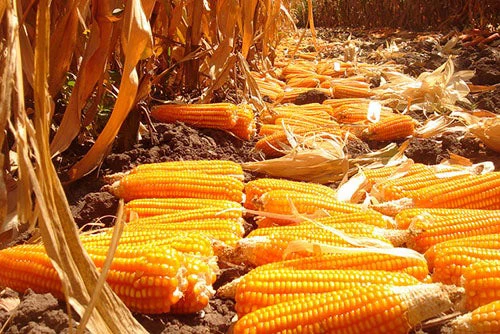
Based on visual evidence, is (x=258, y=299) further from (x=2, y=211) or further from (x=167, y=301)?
(x=2, y=211)

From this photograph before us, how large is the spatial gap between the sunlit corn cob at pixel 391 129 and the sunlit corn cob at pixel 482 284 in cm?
376

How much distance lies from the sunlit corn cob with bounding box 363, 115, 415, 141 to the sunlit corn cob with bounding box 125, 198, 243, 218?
9.94 ft

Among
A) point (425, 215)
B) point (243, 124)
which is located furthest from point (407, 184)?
point (243, 124)

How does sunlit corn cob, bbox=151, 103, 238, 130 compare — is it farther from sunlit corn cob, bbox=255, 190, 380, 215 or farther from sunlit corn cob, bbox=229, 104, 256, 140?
sunlit corn cob, bbox=255, 190, 380, 215

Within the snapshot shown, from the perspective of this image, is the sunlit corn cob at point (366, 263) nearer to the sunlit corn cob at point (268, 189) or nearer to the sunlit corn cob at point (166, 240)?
the sunlit corn cob at point (166, 240)

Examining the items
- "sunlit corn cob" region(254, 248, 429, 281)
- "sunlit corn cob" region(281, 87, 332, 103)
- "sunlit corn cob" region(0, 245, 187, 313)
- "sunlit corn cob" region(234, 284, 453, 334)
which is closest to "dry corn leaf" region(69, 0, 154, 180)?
"sunlit corn cob" region(0, 245, 187, 313)

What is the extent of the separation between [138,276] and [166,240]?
0.31 m

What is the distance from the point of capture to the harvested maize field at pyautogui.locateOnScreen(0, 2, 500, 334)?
81.5 inches

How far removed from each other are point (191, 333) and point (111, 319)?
0.81 metres

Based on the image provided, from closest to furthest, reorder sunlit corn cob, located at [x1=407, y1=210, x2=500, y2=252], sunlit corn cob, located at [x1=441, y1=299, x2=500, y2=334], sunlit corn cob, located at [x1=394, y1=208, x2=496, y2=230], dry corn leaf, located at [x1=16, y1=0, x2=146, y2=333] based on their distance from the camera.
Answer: dry corn leaf, located at [x1=16, y1=0, x2=146, y2=333]
sunlit corn cob, located at [x1=441, y1=299, x2=500, y2=334]
sunlit corn cob, located at [x1=407, y1=210, x2=500, y2=252]
sunlit corn cob, located at [x1=394, y1=208, x2=496, y2=230]

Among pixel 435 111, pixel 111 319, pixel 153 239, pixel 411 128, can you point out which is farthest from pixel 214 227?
pixel 435 111

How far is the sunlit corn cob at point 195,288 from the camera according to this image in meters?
2.42

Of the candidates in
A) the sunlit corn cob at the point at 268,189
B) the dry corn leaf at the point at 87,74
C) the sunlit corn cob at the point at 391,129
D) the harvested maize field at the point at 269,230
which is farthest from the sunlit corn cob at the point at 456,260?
the sunlit corn cob at the point at 391,129

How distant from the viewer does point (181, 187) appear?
12.1 feet
